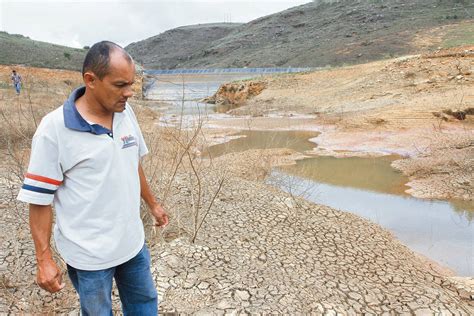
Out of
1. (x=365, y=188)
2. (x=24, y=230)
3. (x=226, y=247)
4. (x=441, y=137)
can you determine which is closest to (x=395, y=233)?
(x=365, y=188)

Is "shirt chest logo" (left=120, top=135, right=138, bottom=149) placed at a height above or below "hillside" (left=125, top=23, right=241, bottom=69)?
below

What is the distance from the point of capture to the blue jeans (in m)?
1.57

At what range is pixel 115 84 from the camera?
152cm

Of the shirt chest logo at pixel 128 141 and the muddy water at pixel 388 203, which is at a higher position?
the shirt chest logo at pixel 128 141

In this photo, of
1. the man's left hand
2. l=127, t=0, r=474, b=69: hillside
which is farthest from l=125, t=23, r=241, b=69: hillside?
the man's left hand

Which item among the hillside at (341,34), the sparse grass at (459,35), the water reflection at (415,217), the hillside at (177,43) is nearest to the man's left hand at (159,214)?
the water reflection at (415,217)

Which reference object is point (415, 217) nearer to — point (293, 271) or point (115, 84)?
point (293, 271)

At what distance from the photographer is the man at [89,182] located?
143 centimetres

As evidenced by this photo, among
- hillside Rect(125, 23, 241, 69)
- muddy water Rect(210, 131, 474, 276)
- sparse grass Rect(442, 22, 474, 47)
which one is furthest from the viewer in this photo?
hillside Rect(125, 23, 241, 69)

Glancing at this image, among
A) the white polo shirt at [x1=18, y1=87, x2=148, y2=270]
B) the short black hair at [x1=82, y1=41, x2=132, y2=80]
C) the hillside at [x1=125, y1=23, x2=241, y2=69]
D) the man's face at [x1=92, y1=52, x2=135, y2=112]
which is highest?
the hillside at [x1=125, y1=23, x2=241, y2=69]

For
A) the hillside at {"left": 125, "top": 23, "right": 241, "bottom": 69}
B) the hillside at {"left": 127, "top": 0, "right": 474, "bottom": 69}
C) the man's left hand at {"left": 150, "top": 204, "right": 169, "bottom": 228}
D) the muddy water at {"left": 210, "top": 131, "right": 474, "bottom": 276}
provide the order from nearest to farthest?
the man's left hand at {"left": 150, "top": 204, "right": 169, "bottom": 228} → the muddy water at {"left": 210, "top": 131, "right": 474, "bottom": 276} → the hillside at {"left": 127, "top": 0, "right": 474, "bottom": 69} → the hillside at {"left": 125, "top": 23, "right": 241, "bottom": 69}

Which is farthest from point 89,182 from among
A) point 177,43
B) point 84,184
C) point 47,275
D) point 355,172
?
point 177,43

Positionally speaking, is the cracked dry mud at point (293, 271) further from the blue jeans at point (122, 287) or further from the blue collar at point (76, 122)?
the blue collar at point (76, 122)

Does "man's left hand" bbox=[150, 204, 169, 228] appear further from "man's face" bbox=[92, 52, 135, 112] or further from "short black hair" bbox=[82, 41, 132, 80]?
"short black hair" bbox=[82, 41, 132, 80]
